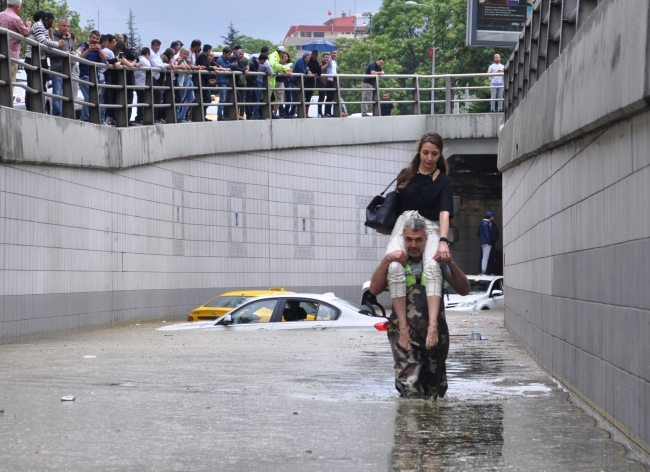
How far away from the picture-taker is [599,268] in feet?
25.6

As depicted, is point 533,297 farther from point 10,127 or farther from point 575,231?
point 10,127

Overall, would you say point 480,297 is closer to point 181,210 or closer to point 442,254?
point 181,210

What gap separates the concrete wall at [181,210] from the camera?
1723 cm

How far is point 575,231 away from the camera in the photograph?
29.5ft

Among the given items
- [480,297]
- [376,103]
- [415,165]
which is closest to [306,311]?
[415,165]

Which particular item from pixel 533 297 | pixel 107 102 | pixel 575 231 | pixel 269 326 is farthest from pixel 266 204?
pixel 575 231

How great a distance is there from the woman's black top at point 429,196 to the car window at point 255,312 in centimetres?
950

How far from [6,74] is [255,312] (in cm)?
513

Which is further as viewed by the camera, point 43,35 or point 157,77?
point 157,77

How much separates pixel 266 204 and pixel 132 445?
72.6ft

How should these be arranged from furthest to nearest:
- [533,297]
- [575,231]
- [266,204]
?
[266,204] < [533,297] < [575,231]

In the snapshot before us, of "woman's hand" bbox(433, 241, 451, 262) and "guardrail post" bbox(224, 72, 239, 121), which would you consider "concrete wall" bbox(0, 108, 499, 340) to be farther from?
"woman's hand" bbox(433, 241, 451, 262)

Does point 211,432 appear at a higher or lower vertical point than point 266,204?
lower

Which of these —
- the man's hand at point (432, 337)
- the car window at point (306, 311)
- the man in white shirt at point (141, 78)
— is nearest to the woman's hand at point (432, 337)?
the man's hand at point (432, 337)
